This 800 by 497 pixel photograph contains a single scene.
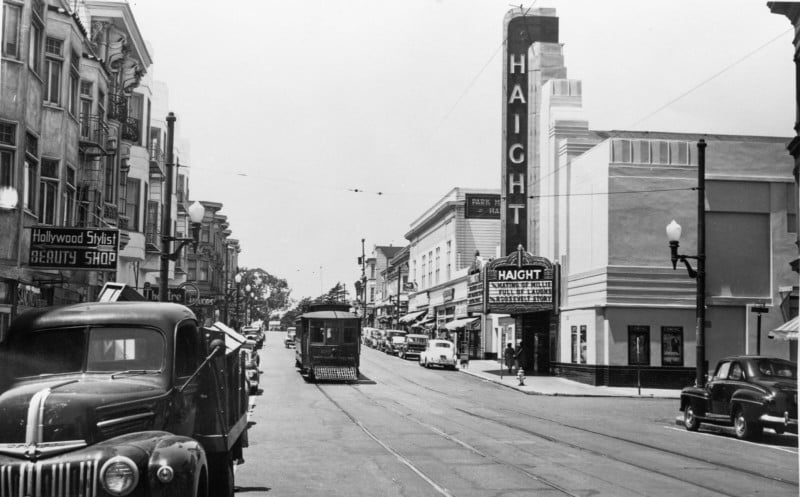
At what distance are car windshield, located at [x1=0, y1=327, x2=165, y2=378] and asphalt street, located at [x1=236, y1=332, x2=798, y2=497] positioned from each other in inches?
154

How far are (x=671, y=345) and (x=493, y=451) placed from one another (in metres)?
21.9

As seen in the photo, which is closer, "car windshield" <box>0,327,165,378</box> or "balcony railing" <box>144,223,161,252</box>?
"car windshield" <box>0,327,165,378</box>

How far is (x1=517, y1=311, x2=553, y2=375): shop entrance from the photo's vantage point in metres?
44.0

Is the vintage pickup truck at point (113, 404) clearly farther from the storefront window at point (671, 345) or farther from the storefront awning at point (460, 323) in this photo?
the storefront awning at point (460, 323)

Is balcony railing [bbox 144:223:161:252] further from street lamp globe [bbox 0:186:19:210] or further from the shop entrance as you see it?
street lamp globe [bbox 0:186:19:210]

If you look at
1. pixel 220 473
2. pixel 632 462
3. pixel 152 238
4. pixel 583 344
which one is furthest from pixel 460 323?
pixel 220 473

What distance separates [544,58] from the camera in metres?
44.1

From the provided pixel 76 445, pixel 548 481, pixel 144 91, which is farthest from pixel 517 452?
pixel 144 91

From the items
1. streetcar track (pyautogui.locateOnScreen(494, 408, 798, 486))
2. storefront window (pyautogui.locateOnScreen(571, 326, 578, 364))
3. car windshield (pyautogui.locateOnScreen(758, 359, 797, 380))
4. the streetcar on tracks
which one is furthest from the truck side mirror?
storefront window (pyautogui.locateOnScreen(571, 326, 578, 364))

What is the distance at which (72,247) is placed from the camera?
17312 millimetres

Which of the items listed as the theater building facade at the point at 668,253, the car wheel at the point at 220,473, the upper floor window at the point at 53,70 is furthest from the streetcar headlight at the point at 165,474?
the theater building facade at the point at 668,253

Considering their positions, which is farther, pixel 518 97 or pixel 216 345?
pixel 518 97

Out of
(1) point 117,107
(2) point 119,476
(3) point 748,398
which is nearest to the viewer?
(2) point 119,476

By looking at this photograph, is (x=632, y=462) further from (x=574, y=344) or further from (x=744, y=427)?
(x=574, y=344)
